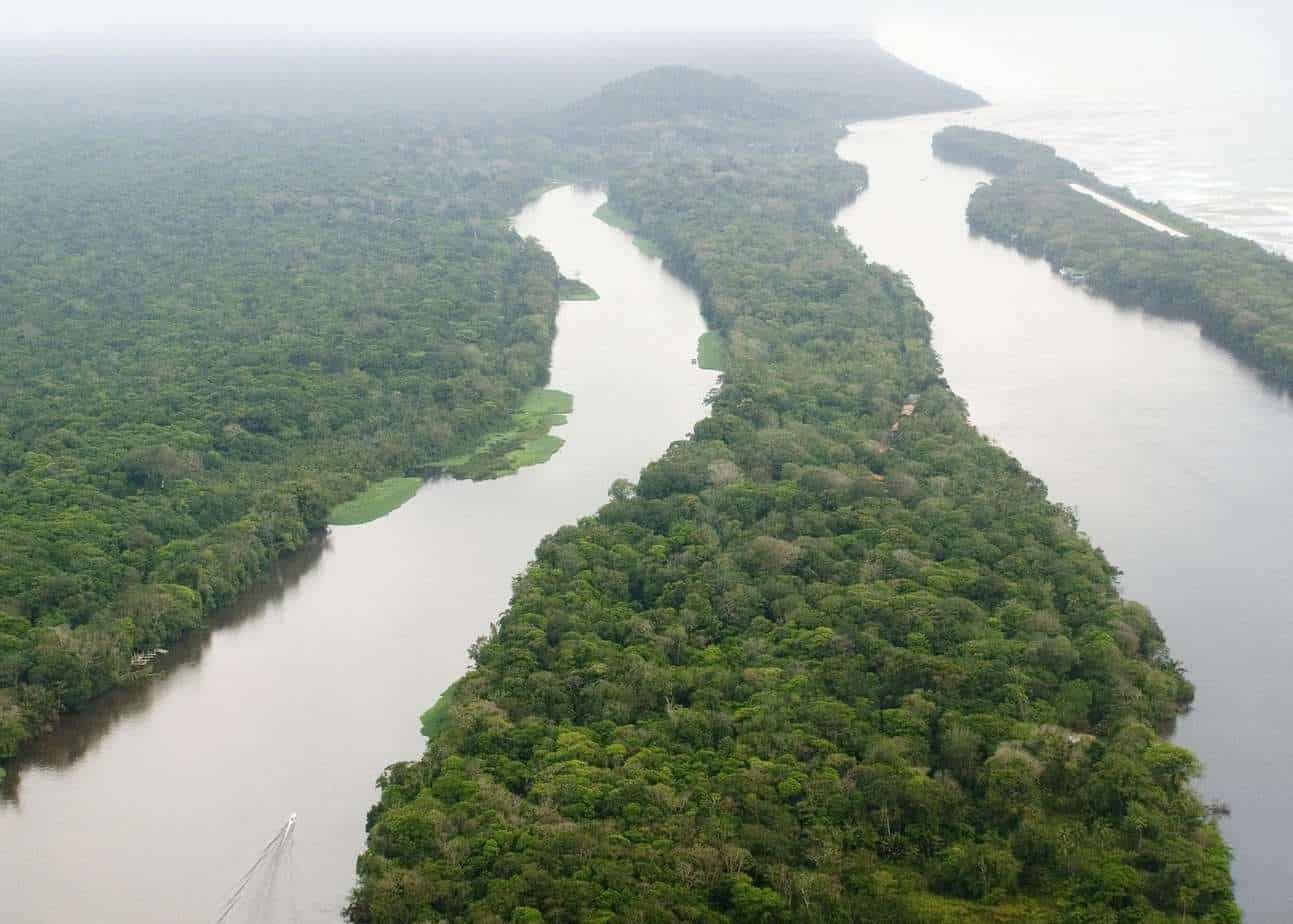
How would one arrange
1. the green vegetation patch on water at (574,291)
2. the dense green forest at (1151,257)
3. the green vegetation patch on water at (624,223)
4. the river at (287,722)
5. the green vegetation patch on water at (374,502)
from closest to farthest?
the river at (287,722)
the green vegetation patch on water at (374,502)
the dense green forest at (1151,257)
the green vegetation patch on water at (574,291)
the green vegetation patch on water at (624,223)

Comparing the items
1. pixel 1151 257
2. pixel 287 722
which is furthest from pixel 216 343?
pixel 1151 257

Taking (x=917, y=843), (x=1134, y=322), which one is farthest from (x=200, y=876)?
(x=1134, y=322)

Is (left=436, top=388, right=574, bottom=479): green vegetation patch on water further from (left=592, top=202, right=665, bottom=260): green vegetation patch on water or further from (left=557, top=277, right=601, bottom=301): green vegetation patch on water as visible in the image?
(left=592, top=202, right=665, bottom=260): green vegetation patch on water

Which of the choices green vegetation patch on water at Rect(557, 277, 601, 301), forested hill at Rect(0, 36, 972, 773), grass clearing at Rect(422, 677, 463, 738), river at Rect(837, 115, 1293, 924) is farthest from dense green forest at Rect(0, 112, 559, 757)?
river at Rect(837, 115, 1293, 924)

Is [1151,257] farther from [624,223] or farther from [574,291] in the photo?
[624,223]

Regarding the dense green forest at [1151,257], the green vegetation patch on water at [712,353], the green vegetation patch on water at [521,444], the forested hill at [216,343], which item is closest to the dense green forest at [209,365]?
the forested hill at [216,343]

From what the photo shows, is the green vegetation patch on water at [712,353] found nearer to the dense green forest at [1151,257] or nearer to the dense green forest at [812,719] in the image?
the dense green forest at [812,719]
